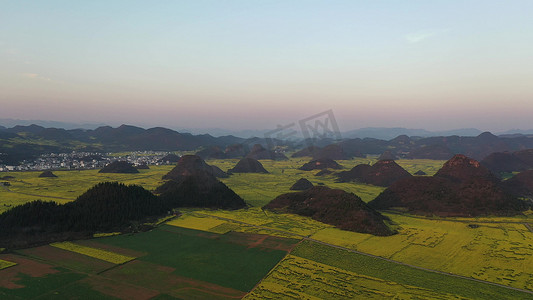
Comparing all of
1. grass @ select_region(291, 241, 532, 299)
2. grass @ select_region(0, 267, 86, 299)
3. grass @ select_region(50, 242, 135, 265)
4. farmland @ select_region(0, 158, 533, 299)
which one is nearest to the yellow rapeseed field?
farmland @ select_region(0, 158, 533, 299)

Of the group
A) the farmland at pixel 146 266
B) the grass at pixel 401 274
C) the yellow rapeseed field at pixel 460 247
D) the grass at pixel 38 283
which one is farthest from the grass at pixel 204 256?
the yellow rapeseed field at pixel 460 247

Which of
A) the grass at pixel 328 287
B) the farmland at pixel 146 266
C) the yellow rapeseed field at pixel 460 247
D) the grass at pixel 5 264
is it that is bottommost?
the yellow rapeseed field at pixel 460 247

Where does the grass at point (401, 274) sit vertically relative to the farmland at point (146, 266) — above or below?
below

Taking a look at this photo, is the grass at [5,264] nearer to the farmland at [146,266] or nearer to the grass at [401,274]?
the farmland at [146,266]

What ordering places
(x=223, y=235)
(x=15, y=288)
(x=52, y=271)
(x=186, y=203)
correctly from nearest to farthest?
(x=15, y=288)
(x=52, y=271)
(x=223, y=235)
(x=186, y=203)

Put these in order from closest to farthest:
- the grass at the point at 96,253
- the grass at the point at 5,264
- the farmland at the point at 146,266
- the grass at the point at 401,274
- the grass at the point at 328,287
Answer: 1. the grass at the point at 328,287
2. the farmland at the point at 146,266
3. the grass at the point at 401,274
4. the grass at the point at 5,264
5. the grass at the point at 96,253

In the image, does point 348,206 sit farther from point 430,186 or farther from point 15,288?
point 15,288

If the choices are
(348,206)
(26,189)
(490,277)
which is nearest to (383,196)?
(348,206)
